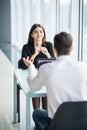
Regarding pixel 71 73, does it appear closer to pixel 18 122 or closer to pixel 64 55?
pixel 64 55

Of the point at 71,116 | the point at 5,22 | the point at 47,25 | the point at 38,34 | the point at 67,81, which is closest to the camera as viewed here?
the point at 71,116

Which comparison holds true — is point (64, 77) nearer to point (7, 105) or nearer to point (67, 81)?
point (67, 81)

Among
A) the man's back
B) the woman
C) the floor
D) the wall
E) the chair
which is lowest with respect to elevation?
the floor

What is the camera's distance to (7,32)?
1240 cm

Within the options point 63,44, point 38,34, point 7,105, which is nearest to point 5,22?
point 7,105

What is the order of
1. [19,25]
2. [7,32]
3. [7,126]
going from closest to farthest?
[7,126] → [19,25] → [7,32]

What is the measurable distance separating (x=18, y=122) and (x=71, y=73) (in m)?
1.84

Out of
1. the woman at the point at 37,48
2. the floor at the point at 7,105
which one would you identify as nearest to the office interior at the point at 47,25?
the floor at the point at 7,105

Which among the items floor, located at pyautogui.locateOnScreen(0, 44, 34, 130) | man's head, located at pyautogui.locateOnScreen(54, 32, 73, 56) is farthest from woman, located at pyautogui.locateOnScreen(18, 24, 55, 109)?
man's head, located at pyautogui.locateOnScreen(54, 32, 73, 56)

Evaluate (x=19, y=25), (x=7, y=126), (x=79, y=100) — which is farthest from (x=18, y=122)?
(x=19, y=25)

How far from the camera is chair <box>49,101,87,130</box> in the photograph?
1619mm

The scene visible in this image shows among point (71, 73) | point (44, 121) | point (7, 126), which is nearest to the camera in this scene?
point (71, 73)

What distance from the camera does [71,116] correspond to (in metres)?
1.65

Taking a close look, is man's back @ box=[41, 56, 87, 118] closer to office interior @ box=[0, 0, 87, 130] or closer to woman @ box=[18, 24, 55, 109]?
woman @ box=[18, 24, 55, 109]
